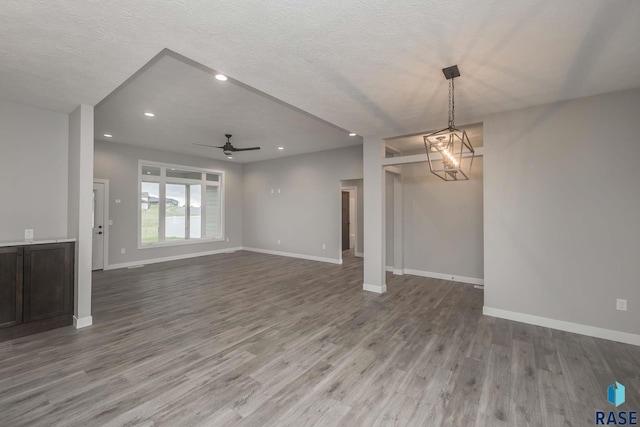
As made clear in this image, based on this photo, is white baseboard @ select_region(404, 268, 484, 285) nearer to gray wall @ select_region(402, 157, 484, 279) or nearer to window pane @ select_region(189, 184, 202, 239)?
gray wall @ select_region(402, 157, 484, 279)

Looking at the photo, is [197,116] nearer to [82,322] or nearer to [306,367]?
[82,322]

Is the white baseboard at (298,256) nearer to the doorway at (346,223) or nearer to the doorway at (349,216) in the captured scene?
the doorway at (349,216)

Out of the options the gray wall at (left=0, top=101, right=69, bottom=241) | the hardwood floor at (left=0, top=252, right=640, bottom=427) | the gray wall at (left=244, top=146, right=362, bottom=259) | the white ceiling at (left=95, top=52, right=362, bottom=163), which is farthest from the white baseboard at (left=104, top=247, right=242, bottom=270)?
the gray wall at (left=0, top=101, right=69, bottom=241)

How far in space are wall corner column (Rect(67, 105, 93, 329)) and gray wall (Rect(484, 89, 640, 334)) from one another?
507 centimetres

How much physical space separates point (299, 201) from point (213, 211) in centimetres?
287

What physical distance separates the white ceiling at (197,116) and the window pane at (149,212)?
3.70 feet

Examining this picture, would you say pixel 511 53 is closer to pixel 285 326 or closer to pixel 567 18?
pixel 567 18

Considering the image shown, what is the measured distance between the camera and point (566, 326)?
3283mm

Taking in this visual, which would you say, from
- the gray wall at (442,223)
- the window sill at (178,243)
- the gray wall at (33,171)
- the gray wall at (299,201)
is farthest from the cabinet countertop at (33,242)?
the gray wall at (442,223)

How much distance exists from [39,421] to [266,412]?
1.50 meters

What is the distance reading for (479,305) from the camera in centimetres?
409

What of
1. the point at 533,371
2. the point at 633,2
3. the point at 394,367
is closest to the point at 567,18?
the point at 633,2

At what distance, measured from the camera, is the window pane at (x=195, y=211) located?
8.07 meters

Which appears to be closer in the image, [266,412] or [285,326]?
[266,412]
